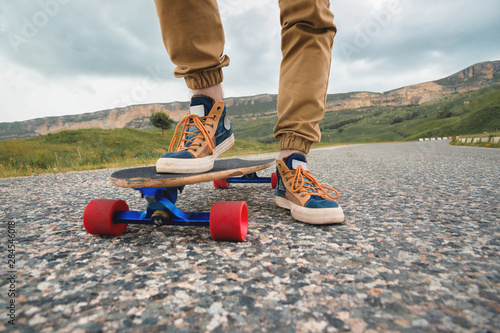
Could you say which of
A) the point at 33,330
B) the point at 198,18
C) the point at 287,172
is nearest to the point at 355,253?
the point at 287,172

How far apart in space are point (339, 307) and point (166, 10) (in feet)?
6.54

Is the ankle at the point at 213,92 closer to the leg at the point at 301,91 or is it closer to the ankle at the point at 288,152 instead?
the leg at the point at 301,91

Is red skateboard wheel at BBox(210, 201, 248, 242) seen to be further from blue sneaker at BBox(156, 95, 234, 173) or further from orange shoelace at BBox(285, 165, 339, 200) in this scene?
orange shoelace at BBox(285, 165, 339, 200)

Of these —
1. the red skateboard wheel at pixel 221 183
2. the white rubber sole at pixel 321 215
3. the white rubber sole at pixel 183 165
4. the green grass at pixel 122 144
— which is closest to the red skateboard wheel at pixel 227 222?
the white rubber sole at pixel 183 165

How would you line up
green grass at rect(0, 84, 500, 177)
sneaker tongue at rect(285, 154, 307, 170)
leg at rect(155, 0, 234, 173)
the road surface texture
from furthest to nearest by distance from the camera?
1. green grass at rect(0, 84, 500, 177)
2. sneaker tongue at rect(285, 154, 307, 170)
3. leg at rect(155, 0, 234, 173)
4. the road surface texture

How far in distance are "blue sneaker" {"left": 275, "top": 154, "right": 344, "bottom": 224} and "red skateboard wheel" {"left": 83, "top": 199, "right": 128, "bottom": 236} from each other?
1.12 meters

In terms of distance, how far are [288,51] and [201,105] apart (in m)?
0.81

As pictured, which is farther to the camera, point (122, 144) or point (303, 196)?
point (122, 144)

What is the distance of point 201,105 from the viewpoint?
1.97 metres

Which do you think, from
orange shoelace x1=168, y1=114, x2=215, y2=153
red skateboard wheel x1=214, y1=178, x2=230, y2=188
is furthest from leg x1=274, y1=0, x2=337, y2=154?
red skateboard wheel x1=214, y1=178, x2=230, y2=188

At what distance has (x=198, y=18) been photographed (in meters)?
1.74

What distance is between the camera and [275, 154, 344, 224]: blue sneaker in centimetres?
155

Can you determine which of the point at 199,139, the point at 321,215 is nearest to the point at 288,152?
the point at 321,215

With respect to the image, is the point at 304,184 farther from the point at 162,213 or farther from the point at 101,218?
the point at 101,218
